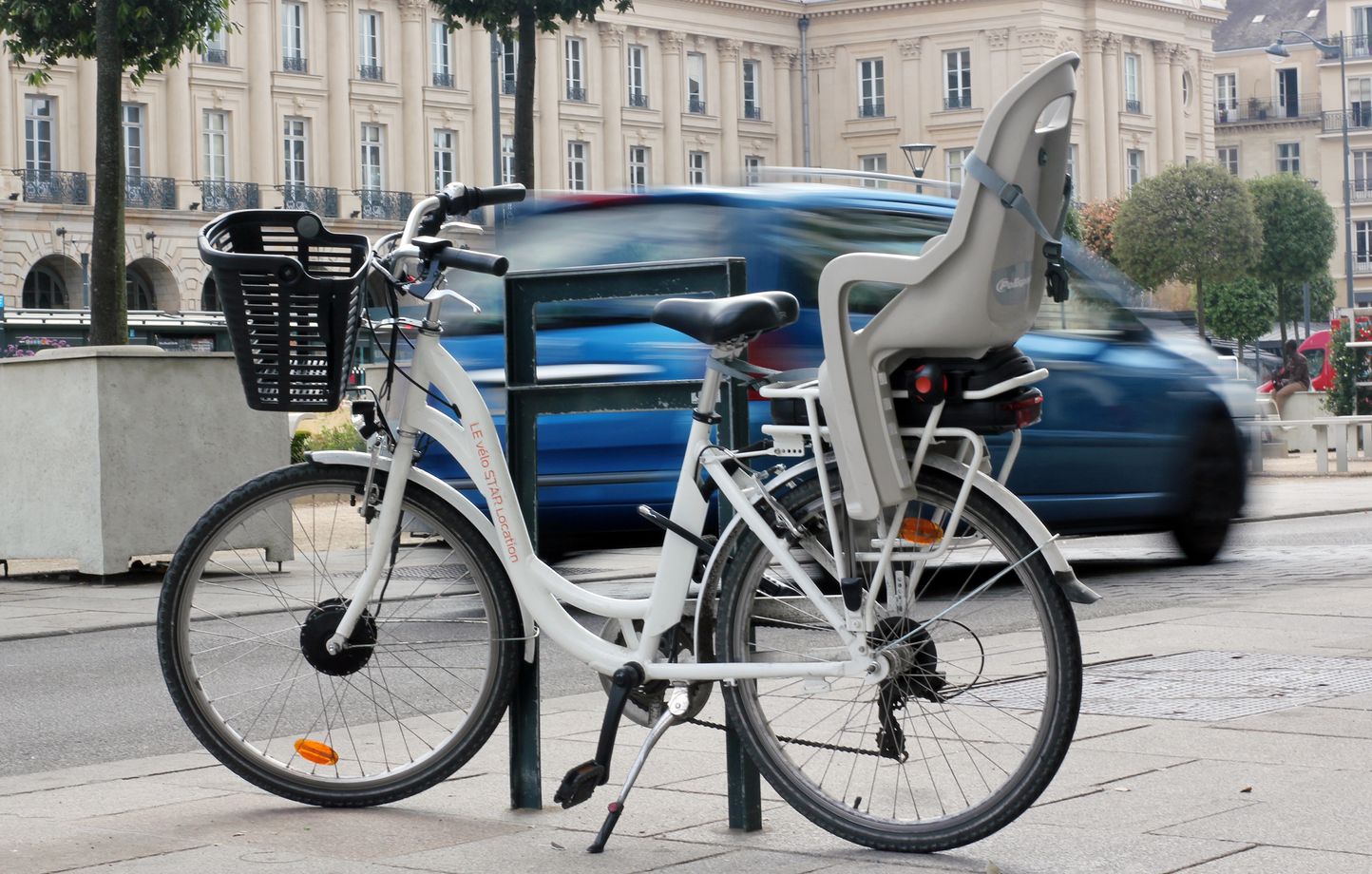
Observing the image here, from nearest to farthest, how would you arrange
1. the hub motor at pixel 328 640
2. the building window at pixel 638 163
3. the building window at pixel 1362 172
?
the hub motor at pixel 328 640 → the building window at pixel 638 163 → the building window at pixel 1362 172

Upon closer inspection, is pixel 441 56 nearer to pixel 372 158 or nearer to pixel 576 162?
pixel 372 158

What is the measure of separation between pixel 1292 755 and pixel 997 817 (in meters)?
1.47

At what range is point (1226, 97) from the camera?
4483 inches

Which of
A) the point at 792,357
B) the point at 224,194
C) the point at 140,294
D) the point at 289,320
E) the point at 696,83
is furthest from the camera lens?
the point at 696,83

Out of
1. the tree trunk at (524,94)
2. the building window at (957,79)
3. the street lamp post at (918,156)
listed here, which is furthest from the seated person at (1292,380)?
the building window at (957,79)

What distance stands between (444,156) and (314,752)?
71.0m

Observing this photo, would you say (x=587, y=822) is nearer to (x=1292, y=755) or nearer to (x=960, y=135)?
(x=1292, y=755)

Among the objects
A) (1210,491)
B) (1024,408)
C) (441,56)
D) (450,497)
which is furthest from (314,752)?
(441,56)

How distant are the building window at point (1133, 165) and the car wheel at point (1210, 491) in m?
84.3

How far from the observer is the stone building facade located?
207 feet

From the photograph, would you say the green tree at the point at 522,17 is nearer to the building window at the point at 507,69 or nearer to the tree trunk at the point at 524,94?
the tree trunk at the point at 524,94

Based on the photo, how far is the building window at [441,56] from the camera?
7438cm

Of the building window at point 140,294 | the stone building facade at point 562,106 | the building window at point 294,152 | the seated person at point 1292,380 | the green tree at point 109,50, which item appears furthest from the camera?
the building window at point 294,152

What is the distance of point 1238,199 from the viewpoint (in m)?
72.4
